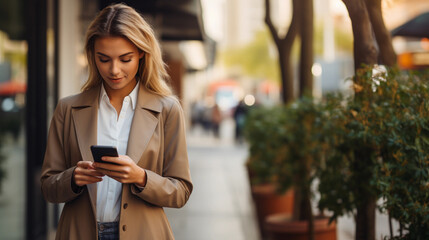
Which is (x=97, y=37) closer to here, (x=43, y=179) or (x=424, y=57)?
(x=43, y=179)

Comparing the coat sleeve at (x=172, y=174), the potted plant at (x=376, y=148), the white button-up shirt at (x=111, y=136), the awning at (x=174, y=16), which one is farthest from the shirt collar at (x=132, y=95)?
the awning at (x=174, y=16)

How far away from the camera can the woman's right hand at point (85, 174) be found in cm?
215

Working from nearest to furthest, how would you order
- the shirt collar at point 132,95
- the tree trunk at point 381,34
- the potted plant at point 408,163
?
the shirt collar at point 132,95 → the potted plant at point 408,163 → the tree trunk at point 381,34

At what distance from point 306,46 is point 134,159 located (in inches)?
188

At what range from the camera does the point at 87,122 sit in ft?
7.70

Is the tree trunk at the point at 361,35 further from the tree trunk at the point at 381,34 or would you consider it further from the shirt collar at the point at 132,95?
the shirt collar at the point at 132,95

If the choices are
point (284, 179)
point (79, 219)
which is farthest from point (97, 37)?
point (284, 179)

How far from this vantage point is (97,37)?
2.31 metres

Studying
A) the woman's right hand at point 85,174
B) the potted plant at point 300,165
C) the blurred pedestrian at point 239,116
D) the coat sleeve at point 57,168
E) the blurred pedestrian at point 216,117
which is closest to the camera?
the woman's right hand at point 85,174

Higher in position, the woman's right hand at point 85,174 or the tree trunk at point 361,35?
the tree trunk at point 361,35

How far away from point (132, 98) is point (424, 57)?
10264mm

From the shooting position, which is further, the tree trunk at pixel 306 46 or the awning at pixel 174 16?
the awning at pixel 174 16

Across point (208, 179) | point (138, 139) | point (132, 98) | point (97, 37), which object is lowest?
point (208, 179)

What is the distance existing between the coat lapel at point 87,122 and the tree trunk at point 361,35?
1.62 meters
